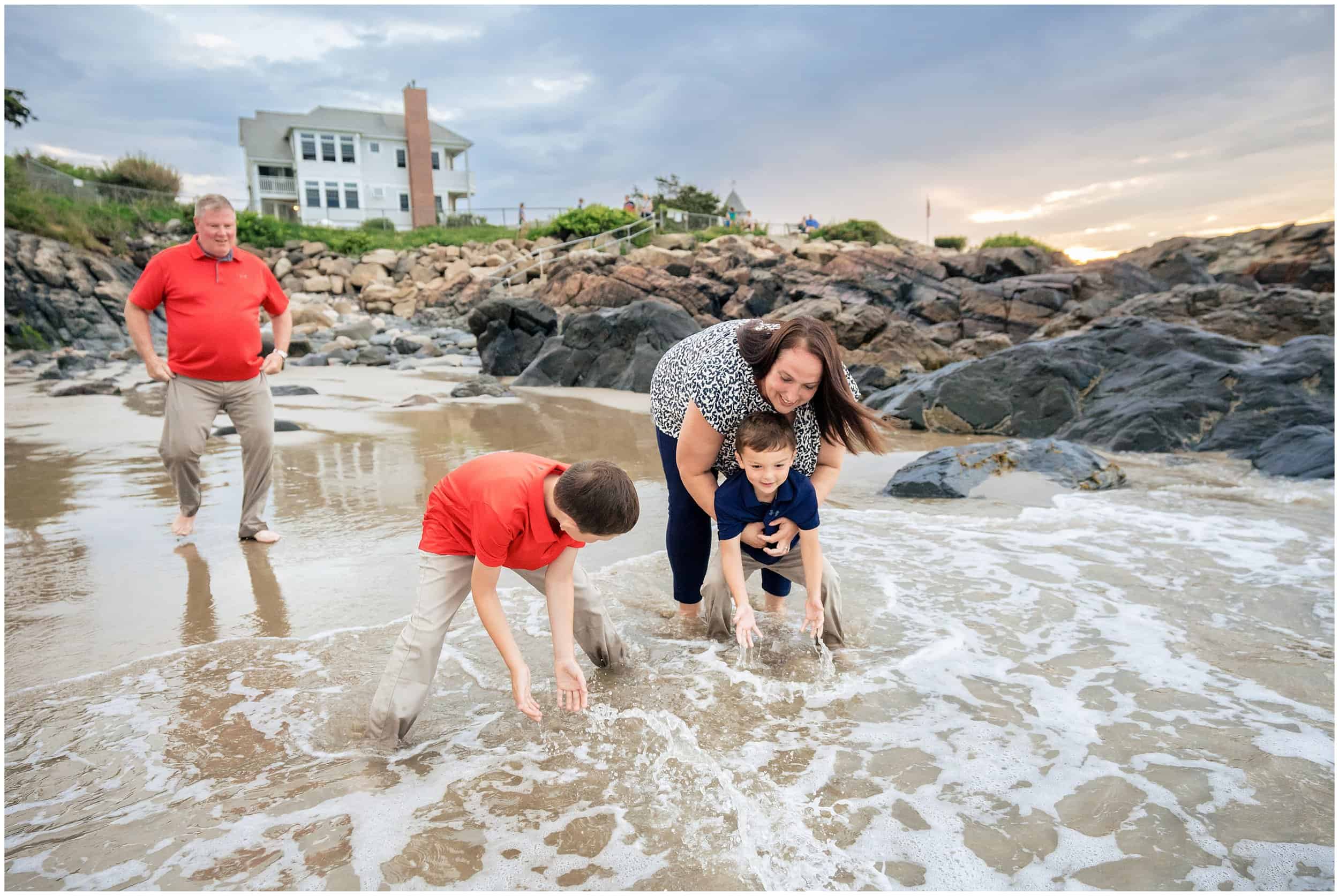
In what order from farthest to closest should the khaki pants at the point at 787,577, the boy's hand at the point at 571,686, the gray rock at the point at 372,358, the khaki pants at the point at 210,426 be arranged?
the gray rock at the point at 372,358 → the khaki pants at the point at 210,426 → the khaki pants at the point at 787,577 → the boy's hand at the point at 571,686

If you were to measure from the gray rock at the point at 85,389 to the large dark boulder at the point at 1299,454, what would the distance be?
1422 centimetres

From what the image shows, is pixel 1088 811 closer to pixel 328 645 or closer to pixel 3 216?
pixel 328 645

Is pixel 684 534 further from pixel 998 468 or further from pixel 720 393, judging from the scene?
pixel 998 468

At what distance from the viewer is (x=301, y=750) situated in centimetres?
278

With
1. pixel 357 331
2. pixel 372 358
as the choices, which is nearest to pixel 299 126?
pixel 357 331

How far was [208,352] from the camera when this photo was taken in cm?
491

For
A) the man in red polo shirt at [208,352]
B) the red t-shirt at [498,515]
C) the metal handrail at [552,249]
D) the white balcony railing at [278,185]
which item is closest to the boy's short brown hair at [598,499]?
the red t-shirt at [498,515]

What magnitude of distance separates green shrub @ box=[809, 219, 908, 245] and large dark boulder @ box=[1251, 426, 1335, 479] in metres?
28.8

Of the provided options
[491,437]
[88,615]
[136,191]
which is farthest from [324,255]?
[88,615]

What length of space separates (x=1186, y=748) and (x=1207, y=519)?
11.5ft

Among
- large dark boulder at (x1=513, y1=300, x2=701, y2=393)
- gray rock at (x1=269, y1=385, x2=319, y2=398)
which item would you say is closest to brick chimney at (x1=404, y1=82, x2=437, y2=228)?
large dark boulder at (x1=513, y1=300, x2=701, y2=393)

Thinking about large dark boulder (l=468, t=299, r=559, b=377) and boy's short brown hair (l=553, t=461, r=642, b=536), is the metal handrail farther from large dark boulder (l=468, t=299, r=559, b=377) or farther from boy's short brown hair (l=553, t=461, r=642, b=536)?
boy's short brown hair (l=553, t=461, r=642, b=536)

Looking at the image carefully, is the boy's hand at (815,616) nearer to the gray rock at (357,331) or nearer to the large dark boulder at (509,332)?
the large dark boulder at (509,332)

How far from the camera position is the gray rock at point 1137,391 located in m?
8.27
